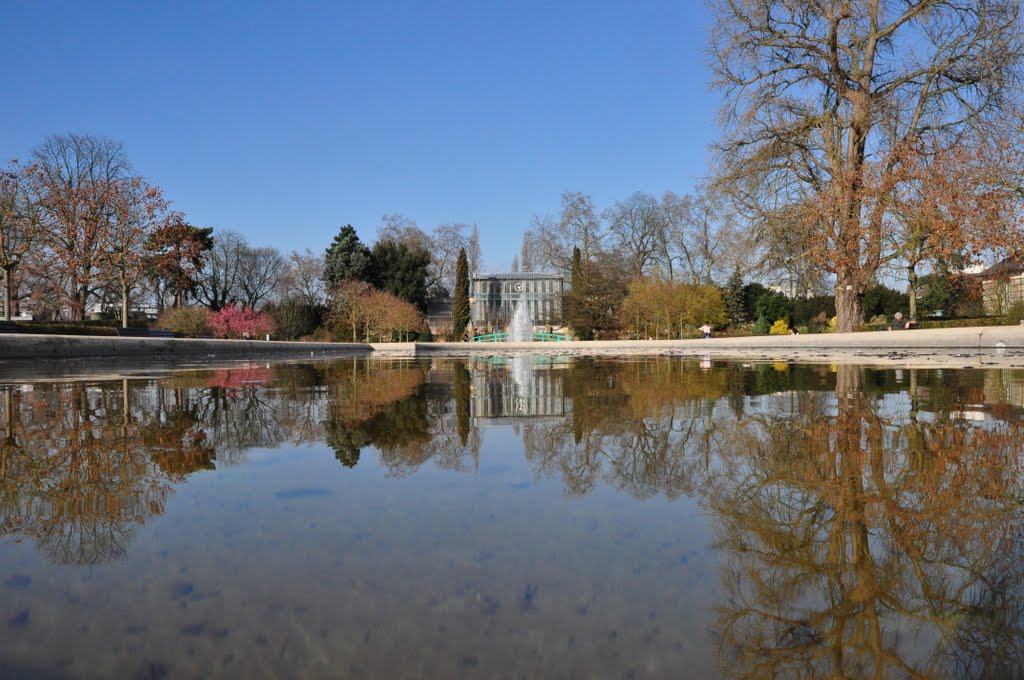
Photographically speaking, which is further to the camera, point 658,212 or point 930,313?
point 658,212

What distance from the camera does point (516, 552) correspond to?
1.99 meters

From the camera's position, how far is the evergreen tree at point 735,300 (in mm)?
46969

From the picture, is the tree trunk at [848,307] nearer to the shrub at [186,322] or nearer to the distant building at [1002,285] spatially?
the distant building at [1002,285]

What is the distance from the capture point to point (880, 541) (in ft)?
6.61

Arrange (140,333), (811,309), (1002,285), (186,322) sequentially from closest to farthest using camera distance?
(140,333) → (1002,285) → (186,322) → (811,309)

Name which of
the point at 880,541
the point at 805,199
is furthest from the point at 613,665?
the point at 805,199

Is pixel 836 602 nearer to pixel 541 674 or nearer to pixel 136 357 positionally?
pixel 541 674

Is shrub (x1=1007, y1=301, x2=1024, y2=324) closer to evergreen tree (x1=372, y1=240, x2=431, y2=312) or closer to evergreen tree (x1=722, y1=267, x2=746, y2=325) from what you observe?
evergreen tree (x1=722, y1=267, x2=746, y2=325)

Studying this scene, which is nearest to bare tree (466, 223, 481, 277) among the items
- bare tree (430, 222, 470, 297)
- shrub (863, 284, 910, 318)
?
bare tree (430, 222, 470, 297)

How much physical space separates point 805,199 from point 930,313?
23.1 metres

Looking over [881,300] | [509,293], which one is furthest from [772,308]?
[509,293]

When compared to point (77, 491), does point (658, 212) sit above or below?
above

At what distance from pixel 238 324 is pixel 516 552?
1589 inches

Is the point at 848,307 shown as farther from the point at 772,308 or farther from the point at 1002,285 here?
the point at 772,308
